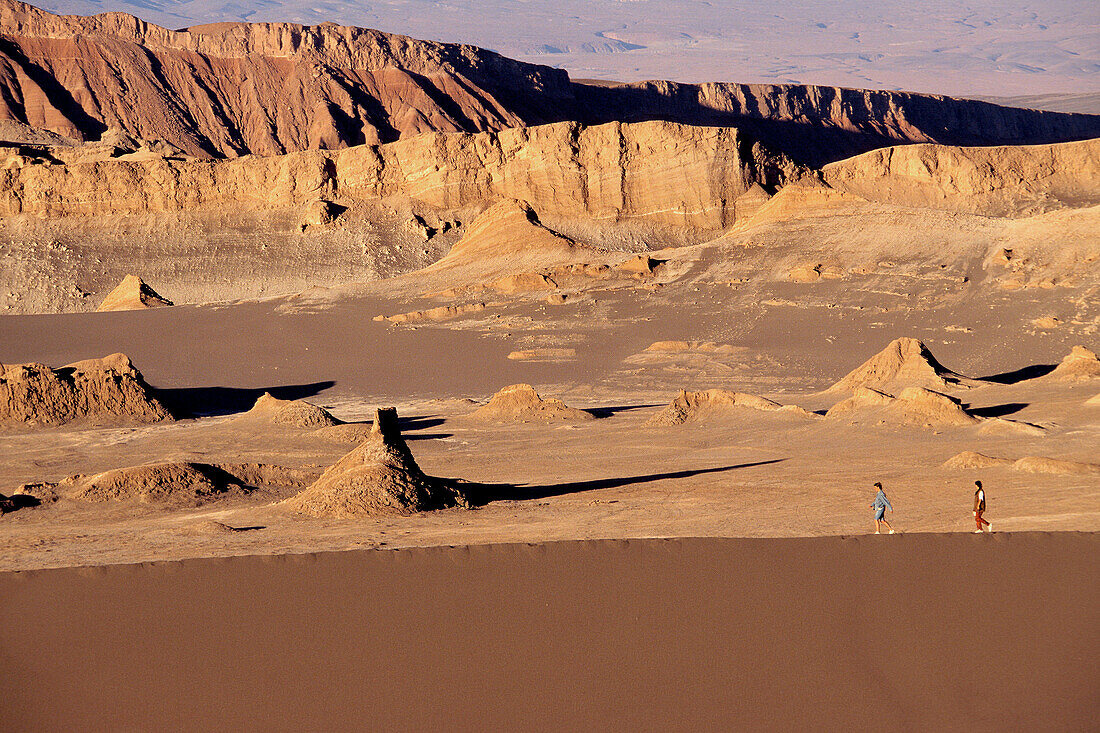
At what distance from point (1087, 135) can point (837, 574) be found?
143 metres

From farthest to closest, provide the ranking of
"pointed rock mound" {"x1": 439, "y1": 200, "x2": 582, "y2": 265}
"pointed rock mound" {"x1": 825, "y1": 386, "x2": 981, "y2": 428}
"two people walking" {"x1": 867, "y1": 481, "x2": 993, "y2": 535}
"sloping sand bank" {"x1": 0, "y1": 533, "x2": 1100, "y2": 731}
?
"pointed rock mound" {"x1": 439, "y1": 200, "x2": 582, "y2": 265}
"pointed rock mound" {"x1": 825, "y1": 386, "x2": 981, "y2": 428}
"two people walking" {"x1": 867, "y1": 481, "x2": 993, "y2": 535}
"sloping sand bank" {"x1": 0, "y1": 533, "x2": 1100, "y2": 731}

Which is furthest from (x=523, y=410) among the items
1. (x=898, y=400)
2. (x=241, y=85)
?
(x=241, y=85)

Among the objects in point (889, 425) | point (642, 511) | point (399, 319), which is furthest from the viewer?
point (399, 319)

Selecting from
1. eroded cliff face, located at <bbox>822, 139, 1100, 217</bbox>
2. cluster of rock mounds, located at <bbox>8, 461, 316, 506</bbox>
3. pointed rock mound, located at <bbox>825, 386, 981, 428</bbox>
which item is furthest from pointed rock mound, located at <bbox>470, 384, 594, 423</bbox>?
eroded cliff face, located at <bbox>822, 139, 1100, 217</bbox>

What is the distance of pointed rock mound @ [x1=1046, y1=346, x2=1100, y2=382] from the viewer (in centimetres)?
2591

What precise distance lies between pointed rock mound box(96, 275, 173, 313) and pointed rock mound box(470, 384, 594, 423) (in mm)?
28294

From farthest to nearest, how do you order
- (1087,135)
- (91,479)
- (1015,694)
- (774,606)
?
1. (1087,135)
2. (91,479)
3. (774,606)
4. (1015,694)

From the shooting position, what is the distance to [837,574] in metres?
11.0

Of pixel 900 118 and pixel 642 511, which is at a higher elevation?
pixel 900 118

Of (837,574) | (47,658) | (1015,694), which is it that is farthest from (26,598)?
(1015,694)

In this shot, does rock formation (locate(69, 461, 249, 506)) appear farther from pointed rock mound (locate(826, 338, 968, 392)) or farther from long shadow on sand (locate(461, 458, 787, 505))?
pointed rock mound (locate(826, 338, 968, 392))

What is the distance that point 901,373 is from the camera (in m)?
27.0

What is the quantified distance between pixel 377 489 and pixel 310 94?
98573 millimetres

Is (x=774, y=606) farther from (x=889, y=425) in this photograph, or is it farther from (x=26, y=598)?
(x=889, y=425)
